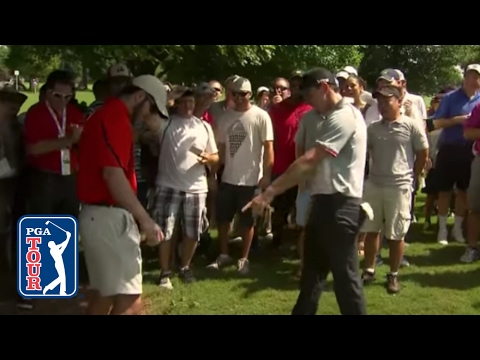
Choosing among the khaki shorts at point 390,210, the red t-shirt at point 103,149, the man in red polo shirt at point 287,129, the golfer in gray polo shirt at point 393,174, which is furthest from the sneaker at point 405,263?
the red t-shirt at point 103,149

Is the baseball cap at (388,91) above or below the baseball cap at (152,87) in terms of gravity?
above

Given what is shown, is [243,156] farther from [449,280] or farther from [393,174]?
[449,280]

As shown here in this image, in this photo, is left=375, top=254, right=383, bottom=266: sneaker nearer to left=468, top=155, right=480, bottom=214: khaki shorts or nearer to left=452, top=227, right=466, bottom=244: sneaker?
left=468, top=155, right=480, bottom=214: khaki shorts

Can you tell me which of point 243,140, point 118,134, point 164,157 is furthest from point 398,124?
point 118,134

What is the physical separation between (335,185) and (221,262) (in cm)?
221

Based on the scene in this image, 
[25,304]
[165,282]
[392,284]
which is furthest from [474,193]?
[25,304]

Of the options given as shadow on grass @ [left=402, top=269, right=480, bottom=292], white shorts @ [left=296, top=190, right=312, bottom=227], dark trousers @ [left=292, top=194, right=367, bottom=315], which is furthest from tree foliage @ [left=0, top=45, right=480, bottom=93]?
shadow on grass @ [left=402, top=269, right=480, bottom=292]

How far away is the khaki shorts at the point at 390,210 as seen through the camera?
5219mm

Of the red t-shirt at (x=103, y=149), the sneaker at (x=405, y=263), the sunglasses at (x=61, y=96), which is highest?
the sunglasses at (x=61, y=96)

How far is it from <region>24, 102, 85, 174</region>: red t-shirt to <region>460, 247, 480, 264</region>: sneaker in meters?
3.46

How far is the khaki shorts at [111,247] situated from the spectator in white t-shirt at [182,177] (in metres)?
1.60

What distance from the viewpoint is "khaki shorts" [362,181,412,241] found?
5.22 metres

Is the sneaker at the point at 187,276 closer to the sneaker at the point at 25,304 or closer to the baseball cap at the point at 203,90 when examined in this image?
the sneaker at the point at 25,304
